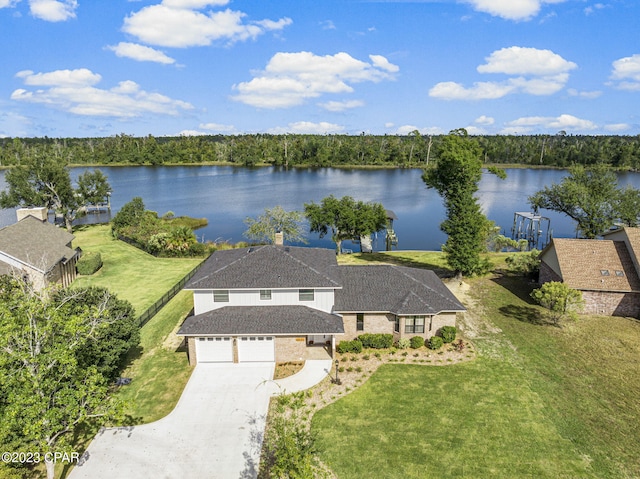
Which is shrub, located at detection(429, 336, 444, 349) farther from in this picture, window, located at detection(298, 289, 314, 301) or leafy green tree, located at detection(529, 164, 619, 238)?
leafy green tree, located at detection(529, 164, 619, 238)

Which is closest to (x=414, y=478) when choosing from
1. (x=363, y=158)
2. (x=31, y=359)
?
(x=31, y=359)

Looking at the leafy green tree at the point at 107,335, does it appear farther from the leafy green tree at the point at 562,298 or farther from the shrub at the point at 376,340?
the leafy green tree at the point at 562,298

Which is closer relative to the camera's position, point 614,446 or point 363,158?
point 614,446

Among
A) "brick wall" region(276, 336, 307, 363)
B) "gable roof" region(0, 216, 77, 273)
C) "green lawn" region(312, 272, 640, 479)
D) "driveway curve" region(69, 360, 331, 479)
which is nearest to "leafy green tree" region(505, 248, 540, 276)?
"green lawn" region(312, 272, 640, 479)

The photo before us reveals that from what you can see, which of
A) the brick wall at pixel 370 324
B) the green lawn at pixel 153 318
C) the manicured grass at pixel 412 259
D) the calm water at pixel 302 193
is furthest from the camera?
the calm water at pixel 302 193

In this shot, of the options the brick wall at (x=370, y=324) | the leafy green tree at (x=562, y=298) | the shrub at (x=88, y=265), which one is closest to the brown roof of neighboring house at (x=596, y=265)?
the leafy green tree at (x=562, y=298)

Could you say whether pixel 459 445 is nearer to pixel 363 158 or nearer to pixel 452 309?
pixel 452 309
